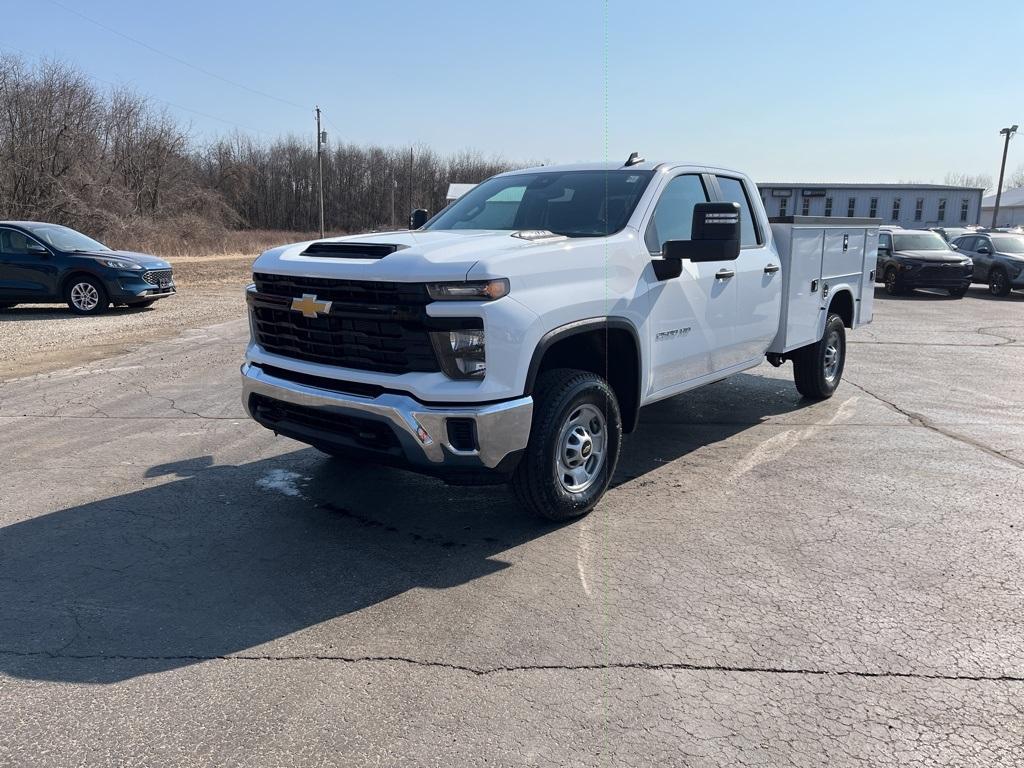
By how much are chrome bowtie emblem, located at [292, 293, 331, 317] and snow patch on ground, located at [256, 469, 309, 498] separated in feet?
4.50

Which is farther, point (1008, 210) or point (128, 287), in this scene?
point (1008, 210)

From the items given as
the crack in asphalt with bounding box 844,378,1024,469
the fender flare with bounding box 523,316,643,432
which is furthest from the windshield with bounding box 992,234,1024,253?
the fender flare with bounding box 523,316,643,432

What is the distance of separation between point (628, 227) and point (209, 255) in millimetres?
35433

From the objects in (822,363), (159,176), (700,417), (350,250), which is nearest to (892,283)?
(822,363)

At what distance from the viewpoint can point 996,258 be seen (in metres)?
20.8

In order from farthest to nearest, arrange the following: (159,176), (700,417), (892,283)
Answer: (159,176) → (892,283) → (700,417)

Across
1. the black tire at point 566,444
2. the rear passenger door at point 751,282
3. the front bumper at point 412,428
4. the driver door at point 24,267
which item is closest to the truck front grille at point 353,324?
the front bumper at point 412,428

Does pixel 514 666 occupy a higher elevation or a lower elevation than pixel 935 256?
lower

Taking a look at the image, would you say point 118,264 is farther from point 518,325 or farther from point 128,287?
point 518,325

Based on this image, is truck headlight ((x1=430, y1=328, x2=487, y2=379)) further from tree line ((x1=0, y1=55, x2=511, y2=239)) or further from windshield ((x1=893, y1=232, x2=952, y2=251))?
tree line ((x1=0, y1=55, x2=511, y2=239))

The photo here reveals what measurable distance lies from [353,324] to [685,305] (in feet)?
7.58

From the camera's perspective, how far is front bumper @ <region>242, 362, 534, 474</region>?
3.80 meters

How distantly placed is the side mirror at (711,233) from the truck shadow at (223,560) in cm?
192

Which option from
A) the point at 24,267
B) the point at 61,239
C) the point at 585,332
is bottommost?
the point at 24,267
